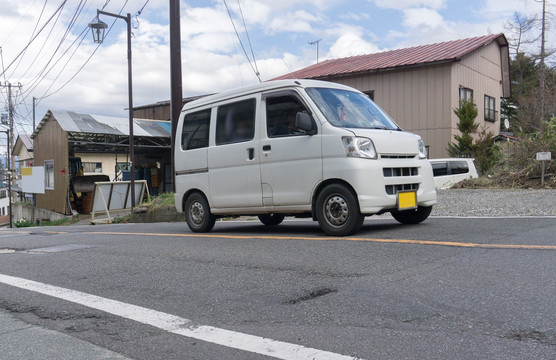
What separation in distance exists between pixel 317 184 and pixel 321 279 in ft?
7.78

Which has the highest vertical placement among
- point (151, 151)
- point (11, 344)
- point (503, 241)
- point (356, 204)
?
point (151, 151)

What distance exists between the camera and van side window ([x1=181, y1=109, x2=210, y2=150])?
8.40 m

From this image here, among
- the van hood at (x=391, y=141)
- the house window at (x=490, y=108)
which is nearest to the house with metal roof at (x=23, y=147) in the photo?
the house window at (x=490, y=108)

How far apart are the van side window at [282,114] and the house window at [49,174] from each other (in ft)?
73.6

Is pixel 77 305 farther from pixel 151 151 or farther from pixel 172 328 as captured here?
pixel 151 151

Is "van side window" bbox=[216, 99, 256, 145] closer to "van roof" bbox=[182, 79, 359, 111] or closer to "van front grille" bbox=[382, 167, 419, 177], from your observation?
"van roof" bbox=[182, 79, 359, 111]

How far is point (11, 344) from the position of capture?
3.43 meters

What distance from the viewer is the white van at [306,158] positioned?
6.34m

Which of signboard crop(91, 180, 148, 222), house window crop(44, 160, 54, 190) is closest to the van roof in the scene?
signboard crop(91, 180, 148, 222)

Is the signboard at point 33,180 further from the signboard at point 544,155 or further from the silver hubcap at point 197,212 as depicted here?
the signboard at point 544,155

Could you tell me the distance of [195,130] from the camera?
28.3 feet

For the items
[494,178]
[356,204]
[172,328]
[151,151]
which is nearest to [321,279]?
[172,328]

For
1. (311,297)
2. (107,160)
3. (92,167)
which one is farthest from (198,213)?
(107,160)

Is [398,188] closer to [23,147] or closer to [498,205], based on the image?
[498,205]
